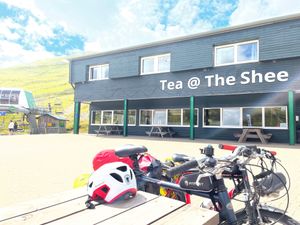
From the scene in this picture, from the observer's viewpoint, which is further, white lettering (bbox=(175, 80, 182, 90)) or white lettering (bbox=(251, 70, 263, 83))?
white lettering (bbox=(175, 80, 182, 90))

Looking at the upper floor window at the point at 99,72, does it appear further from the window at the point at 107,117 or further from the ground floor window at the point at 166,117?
the ground floor window at the point at 166,117

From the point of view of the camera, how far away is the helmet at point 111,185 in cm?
167

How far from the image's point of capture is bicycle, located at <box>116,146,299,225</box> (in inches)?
66.9

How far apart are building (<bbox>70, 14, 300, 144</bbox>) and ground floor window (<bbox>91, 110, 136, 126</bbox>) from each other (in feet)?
0.37

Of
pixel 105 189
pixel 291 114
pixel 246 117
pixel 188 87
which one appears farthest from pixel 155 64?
pixel 105 189

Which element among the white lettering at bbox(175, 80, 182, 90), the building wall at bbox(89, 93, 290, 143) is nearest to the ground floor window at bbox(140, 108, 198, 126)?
the building wall at bbox(89, 93, 290, 143)

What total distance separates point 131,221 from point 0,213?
79 centimetres

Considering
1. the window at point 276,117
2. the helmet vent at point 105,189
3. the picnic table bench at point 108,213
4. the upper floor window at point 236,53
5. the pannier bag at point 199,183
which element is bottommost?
the picnic table bench at point 108,213

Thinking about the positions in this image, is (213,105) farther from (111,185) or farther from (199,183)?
(111,185)

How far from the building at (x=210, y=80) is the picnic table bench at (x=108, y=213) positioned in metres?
11.7

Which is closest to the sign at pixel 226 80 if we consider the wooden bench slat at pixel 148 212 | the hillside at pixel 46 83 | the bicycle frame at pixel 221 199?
the bicycle frame at pixel 221 199

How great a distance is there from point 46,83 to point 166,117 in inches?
2905

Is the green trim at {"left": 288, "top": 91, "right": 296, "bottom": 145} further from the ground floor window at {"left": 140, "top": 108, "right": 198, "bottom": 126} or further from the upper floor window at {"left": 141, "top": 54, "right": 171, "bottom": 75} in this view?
the upper floor window at {"left": 141, "top": 54, "right": 171, "bottom": 75}

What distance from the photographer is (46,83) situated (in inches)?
3199
